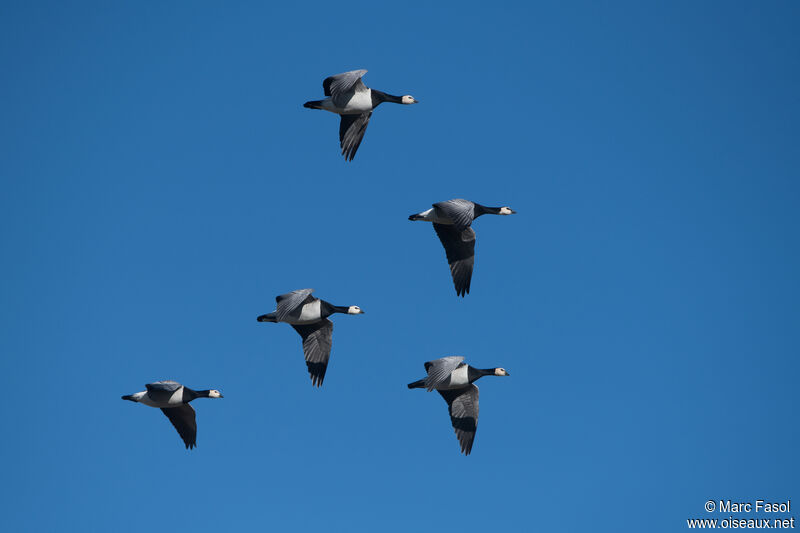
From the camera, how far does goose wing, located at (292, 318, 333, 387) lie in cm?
3838

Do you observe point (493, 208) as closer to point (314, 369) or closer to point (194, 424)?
point (314, 369)

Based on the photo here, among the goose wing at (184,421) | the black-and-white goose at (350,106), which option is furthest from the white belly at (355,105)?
the goose wing at (184,421)

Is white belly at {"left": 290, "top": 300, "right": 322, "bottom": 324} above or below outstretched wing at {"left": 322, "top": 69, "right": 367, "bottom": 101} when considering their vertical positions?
below

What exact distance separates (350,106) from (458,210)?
438 centimetres

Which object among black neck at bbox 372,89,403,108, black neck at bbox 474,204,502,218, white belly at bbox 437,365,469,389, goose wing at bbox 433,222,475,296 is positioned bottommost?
white belly at bbox 437,365,469,389

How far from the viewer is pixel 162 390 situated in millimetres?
37688

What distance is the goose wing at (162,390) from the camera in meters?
37.6

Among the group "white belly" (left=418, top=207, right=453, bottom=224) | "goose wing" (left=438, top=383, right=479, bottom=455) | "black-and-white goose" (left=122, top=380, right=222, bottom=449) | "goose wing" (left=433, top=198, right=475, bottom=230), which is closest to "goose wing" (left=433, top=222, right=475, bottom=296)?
"white belly" (left=418, top=207, right=453, bottom=224)

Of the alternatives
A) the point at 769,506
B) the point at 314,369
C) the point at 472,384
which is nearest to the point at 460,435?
the point at 472,384

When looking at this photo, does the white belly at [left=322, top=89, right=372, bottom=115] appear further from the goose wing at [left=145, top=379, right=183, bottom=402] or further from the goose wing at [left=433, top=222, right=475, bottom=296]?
the goose wing at [left=145, top=379, right=183, bottom=402]

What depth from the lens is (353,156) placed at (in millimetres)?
35156

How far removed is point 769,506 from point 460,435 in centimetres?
1343

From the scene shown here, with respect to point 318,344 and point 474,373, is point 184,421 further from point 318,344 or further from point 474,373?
point 474,373

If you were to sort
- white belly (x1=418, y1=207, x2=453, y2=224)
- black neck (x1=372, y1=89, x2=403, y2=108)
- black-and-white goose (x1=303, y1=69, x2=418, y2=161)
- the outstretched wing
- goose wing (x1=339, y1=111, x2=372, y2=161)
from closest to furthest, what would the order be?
the outstretched wing → black-and-white goose (x1=303, y1=69, x2=418, y2=161) → goose wing (x1=339, y1=111, x2=372, y2=161) → black neck (x1=372, y1=89, x2=403, y2=108) → white belly (x1=418, y1=207, x2=453, y2=224)
